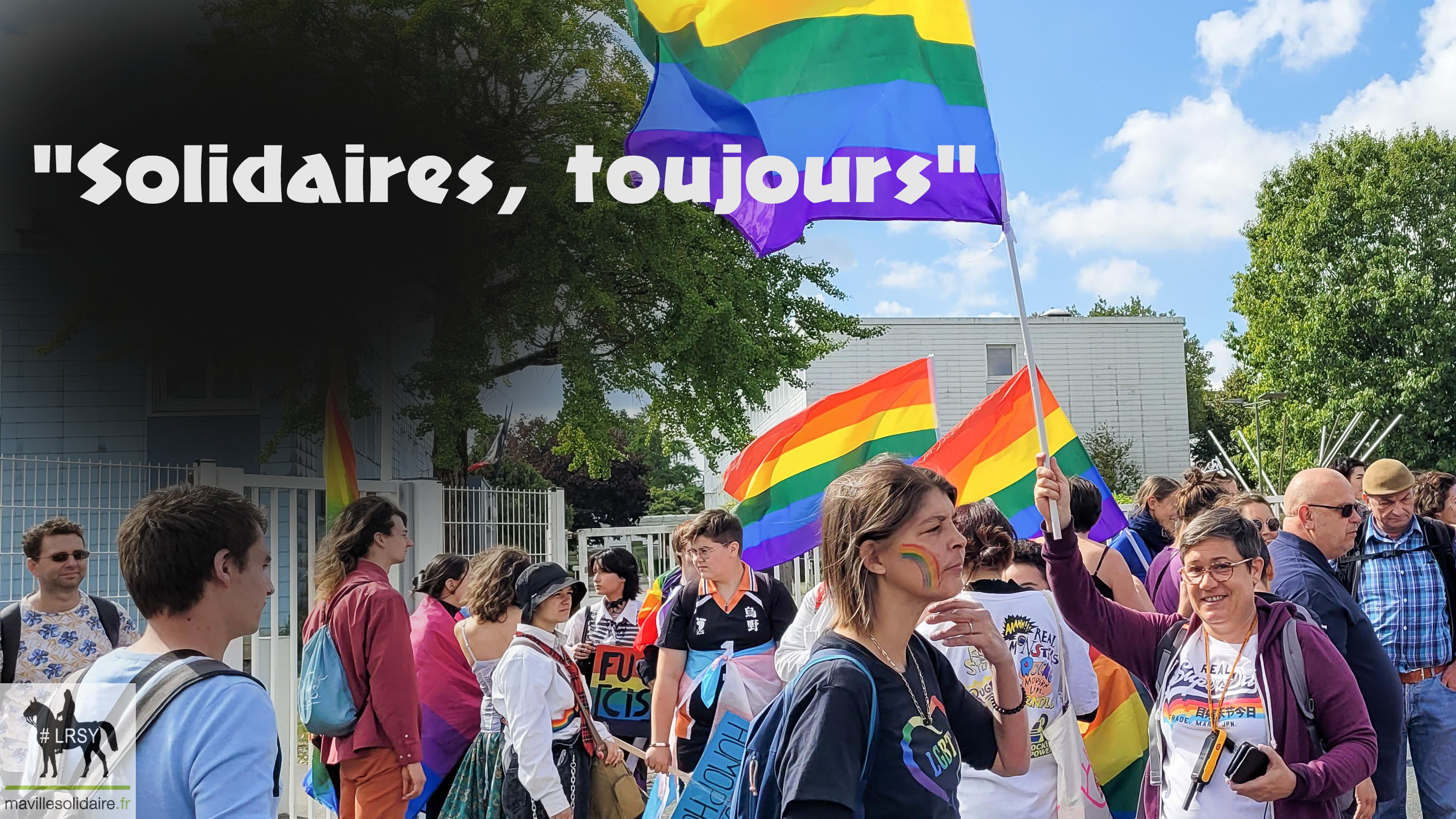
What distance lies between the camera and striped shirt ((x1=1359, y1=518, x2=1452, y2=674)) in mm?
5855

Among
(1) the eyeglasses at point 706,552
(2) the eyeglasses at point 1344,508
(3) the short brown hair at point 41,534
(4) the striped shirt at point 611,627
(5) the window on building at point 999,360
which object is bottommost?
(4) the striped shirt at point 611,627

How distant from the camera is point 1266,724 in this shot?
3.51m

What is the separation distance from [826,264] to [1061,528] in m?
16.0

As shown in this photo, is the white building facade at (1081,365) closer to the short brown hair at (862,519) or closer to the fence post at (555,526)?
the fence post at (555,526)

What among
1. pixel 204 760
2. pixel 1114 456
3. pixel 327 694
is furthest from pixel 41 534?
pixel 1114 456

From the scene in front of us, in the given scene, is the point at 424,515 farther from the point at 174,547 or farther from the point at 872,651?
the point at 872,651

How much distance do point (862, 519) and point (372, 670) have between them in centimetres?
332

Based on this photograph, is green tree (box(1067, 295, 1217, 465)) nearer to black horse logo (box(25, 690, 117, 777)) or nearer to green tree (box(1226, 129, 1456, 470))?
green tree (box(1226, 129, 1456, 470))

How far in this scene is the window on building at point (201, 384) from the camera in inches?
619

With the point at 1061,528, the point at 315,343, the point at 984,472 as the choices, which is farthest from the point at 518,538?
the point at 1061,528

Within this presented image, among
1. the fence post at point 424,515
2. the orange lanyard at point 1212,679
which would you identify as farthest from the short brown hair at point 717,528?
the fence post at point 424,515

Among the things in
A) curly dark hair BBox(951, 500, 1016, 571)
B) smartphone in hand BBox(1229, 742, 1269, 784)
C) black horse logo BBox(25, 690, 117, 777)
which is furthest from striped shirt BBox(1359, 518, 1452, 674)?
black horse logo BBox(25, 690, 117, 777)

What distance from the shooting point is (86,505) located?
9.02 meters

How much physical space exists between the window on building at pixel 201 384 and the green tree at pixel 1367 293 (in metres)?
31.9
